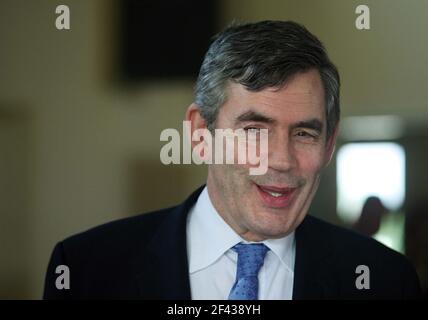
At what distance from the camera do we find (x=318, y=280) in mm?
1370

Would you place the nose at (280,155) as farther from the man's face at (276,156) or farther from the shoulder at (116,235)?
the shoulder at (116,235)

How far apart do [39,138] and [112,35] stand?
0.26m

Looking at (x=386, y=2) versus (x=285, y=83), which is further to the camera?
(x=386, y=2)

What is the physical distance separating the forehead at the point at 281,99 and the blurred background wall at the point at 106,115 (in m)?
0.13

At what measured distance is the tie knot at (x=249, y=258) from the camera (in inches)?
52.3

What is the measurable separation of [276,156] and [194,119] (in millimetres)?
183

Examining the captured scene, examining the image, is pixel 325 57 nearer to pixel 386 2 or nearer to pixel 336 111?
pixel 336 111

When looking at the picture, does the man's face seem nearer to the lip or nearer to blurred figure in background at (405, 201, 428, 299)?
the lip

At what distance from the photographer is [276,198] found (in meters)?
1.31

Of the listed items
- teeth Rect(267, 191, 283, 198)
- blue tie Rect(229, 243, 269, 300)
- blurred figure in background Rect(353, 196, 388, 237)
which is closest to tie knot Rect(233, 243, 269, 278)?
blue tie Rect(229, 243, 269, 300)

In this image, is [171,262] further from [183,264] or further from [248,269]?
[248,269]

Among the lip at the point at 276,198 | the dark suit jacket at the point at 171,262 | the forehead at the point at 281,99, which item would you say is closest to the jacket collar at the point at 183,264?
the dark suit jacket at the point at 171,262

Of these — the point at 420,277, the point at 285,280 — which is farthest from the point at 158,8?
the point at 420,277

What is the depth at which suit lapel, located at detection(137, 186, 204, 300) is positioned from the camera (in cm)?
134
